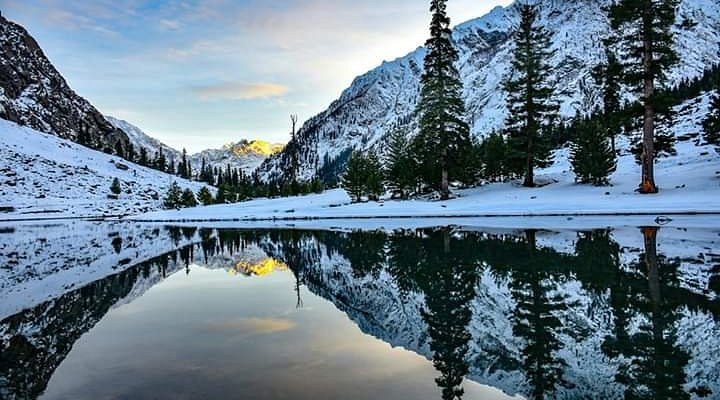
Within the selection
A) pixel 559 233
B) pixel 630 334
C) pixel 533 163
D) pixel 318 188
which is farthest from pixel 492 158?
pixel 630 334

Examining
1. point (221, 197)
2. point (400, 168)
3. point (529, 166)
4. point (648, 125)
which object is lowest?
point (221, 197)

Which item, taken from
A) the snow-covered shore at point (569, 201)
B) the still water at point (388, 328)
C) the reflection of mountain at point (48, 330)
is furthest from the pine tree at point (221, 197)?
the reflection of mountain at point (48, 330)

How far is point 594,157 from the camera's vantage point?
33.3 metres

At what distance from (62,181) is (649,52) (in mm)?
130807

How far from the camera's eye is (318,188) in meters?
83.8

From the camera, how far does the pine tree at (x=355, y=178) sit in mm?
53812

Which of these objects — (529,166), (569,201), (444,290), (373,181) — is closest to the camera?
(444,290)

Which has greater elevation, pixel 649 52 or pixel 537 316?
pixel 649 52

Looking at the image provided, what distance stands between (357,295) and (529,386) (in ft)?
17.9

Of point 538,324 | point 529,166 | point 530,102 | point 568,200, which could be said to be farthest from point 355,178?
point 538,324

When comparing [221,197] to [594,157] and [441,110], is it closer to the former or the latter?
[441,110]

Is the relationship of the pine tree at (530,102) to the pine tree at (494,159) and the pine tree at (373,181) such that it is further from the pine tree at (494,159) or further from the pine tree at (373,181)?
the pine tree at (373,181)

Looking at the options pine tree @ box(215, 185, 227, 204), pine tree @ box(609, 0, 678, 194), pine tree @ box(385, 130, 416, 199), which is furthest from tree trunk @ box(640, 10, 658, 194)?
pine tree @ box(215, 185, 227, 204)

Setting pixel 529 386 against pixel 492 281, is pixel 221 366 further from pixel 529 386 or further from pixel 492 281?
pixel 492 281
